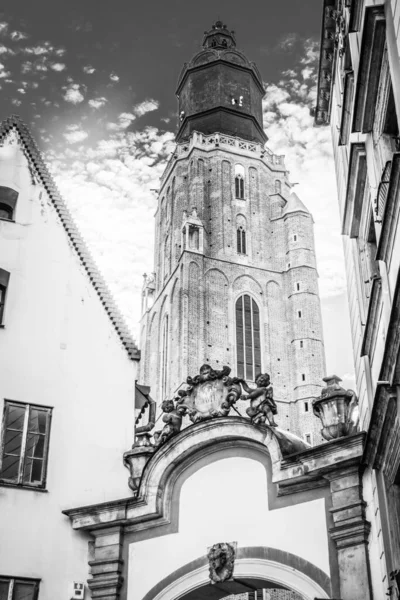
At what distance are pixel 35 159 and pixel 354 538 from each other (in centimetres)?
1116

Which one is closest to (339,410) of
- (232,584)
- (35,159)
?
(232,584)

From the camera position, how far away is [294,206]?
79250mm

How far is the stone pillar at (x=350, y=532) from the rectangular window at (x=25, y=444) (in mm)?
5861

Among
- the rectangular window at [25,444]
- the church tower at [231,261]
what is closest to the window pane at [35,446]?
the rectangular window at [25,444]

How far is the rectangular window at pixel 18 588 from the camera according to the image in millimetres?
14695

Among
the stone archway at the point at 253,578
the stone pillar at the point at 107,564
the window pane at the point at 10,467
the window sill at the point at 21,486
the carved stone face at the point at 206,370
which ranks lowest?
the stone archway at the point at 253,578

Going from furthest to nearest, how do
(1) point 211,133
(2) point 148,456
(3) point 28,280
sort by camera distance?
(1) point 211,133, (3) point 28,280, (2) point 148,456

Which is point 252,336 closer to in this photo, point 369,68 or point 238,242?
point 238,242

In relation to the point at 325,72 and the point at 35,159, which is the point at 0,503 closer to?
the point at 35,159

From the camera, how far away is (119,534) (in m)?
15.5

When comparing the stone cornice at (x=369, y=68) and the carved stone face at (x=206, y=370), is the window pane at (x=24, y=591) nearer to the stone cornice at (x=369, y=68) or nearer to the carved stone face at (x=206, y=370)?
the carved stone face at (x=206, y=370)

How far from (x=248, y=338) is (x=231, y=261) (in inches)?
309

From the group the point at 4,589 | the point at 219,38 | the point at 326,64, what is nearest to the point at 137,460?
the point at 4,589

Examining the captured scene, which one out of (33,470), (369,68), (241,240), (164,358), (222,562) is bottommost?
(222,562)
